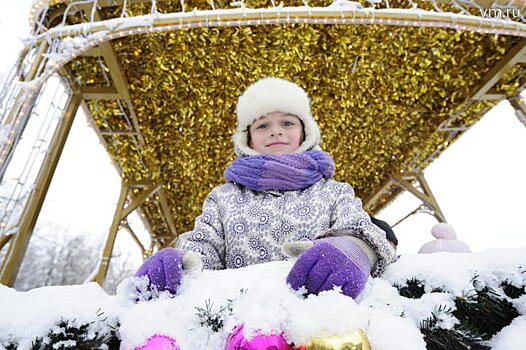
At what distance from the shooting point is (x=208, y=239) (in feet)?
4.12

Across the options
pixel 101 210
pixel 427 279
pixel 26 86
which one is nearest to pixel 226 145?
pixel 26 86

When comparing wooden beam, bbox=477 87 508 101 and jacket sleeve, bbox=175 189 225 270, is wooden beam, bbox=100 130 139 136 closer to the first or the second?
jacket sleeve, bbox=175 189 225 270

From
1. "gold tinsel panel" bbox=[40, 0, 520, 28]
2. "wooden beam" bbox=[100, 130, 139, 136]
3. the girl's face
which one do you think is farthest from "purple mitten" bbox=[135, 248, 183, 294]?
"wooden beam" bbox=[100, 130, 139, 136]

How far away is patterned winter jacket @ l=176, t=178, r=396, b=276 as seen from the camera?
4.00ft

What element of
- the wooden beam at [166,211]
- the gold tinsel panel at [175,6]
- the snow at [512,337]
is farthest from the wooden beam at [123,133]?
the snow at [512,337]

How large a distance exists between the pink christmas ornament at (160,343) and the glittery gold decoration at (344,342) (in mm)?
225

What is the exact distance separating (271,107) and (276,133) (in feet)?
0.70

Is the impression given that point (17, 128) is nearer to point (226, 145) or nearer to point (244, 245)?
point (244, 245)

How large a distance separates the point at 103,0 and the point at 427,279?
99.6 inches

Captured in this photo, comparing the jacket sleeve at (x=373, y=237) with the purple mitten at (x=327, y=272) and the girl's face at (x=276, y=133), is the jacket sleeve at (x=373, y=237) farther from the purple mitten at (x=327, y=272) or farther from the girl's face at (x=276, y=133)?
the girl's face at (x=276, y=133)

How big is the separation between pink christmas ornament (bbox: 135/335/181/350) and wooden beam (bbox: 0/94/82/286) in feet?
8.13

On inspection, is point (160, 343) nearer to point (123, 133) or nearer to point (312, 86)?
point (312, 86)

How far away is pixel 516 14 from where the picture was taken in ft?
8.08

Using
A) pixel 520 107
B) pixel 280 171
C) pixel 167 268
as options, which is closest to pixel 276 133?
pixel 280 171
